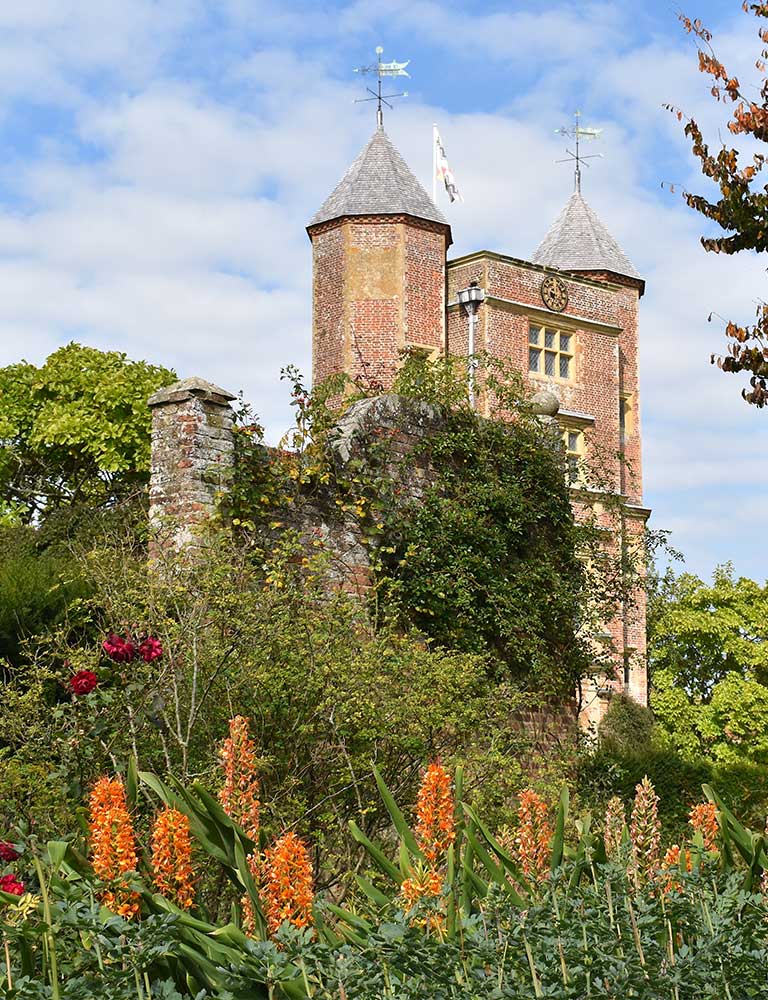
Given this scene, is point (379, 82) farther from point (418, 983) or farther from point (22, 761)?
point (418, 983)

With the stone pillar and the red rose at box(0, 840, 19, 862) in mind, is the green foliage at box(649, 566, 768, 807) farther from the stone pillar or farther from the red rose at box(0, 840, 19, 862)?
the red rose at box(0, 840, 19, 862)

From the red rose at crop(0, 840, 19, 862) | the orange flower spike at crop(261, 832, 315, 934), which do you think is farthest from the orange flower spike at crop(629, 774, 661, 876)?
the red rose at crop(0, 840, 19, 862)

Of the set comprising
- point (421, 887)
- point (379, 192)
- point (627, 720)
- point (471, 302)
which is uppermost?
point (379, 192)

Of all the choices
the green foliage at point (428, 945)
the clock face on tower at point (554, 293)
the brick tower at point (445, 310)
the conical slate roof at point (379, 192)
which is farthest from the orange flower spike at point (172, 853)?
the clock face on tower at point (554, 293)

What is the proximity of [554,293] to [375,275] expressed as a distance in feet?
A: 13.7

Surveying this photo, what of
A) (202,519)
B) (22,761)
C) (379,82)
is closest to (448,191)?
(379,82)

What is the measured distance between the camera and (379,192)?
85.8ft

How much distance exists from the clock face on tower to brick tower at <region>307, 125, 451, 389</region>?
231cm

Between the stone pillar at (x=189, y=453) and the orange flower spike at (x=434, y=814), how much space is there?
19.5 feet

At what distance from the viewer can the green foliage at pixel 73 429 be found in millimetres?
20906

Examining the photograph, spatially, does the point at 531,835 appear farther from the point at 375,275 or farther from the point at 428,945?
the point at 375,275

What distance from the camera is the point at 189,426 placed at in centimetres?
953

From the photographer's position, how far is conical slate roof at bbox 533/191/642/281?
1186 inches

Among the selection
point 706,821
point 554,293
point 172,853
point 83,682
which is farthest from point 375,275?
point 172,853
